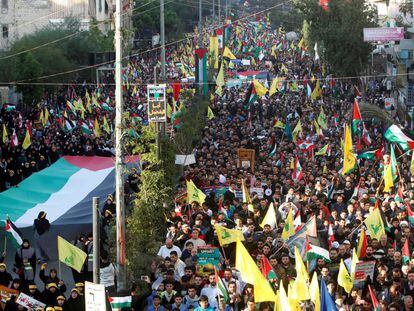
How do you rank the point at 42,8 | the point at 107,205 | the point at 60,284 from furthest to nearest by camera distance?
the point at 42,8
the point at 107,205
the point at 60,284

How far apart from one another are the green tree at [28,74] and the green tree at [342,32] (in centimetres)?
1480

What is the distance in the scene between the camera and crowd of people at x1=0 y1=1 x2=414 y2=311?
1580 cm

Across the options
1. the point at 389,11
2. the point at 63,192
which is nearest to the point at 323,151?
the point at 63,192

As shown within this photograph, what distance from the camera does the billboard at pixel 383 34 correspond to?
2224 inches

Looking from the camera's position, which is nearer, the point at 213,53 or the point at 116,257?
the point at 116,257

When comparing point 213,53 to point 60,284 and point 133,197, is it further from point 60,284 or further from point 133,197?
point 60,284

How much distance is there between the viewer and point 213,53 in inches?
2194

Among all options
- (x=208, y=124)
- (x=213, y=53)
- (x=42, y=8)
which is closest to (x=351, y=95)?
(x=213, y=53)

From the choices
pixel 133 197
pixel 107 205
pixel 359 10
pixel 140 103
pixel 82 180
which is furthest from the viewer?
pixel 359 10

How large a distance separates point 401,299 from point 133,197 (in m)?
11.1

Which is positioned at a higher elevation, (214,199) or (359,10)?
(359,10)

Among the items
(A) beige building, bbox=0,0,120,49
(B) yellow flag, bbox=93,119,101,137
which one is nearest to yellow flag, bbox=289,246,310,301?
(B) yellow flag, bbox=93,119,101,137

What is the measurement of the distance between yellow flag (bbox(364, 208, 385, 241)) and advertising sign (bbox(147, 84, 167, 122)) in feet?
19.5

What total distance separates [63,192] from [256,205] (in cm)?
556
